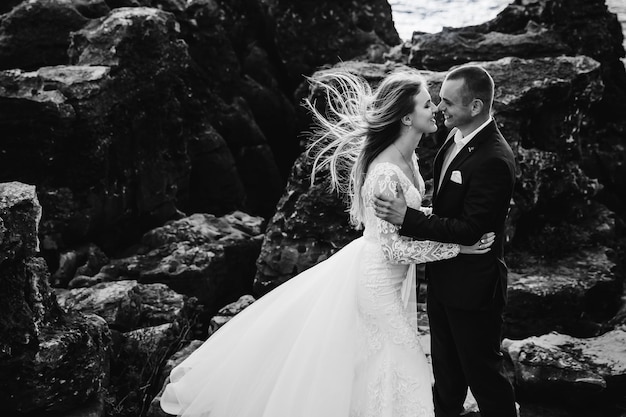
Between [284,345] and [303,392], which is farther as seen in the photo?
[284,345]

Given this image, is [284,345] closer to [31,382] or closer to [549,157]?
[31,382]

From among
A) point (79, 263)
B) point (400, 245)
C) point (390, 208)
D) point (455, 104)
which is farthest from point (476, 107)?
point (79, 263)

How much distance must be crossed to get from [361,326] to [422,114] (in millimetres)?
1447

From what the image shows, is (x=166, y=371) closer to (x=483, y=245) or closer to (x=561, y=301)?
(x=483, y=245)

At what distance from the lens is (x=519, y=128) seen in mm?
7262

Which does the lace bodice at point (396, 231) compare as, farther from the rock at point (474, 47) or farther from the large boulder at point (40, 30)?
the large boulder at point (40, 30)

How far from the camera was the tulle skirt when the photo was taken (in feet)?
13.8

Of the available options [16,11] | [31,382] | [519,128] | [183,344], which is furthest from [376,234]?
[16,11]

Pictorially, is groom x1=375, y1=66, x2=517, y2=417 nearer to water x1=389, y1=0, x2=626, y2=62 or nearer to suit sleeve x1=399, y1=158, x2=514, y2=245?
suit sleeve x1=399, y1=158, x2=514, y2=245

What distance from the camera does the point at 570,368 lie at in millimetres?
5230

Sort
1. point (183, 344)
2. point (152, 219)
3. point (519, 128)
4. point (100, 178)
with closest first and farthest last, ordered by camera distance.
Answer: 1. point (183, 344)
2. point (519, 128)
3. point (100, 178)
4. point (152, 219)

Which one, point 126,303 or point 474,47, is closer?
point 126,303

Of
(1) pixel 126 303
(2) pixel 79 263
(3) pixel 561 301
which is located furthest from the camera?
(2) pixel 79 263

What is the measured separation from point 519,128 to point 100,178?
508 centimetres
